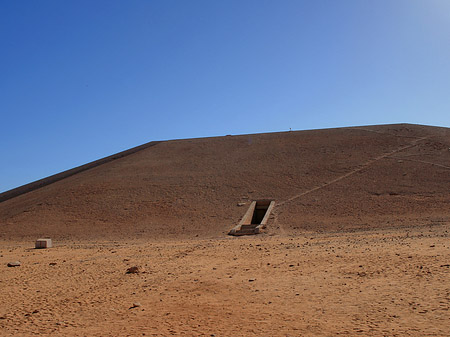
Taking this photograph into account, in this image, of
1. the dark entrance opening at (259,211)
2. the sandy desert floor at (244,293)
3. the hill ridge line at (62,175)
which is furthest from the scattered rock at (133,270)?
the hill ridge line at (62,175)

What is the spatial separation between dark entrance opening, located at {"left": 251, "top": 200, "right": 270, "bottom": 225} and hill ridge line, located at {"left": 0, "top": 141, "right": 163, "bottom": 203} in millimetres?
15349

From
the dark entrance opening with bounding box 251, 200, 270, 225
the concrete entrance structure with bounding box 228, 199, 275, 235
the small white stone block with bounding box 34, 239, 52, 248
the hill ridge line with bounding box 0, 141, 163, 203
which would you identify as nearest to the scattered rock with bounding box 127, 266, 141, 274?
the small white stone block with bounding box 34, 239, 52, 248

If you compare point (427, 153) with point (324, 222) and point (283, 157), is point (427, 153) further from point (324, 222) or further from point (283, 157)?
point (324, 222)

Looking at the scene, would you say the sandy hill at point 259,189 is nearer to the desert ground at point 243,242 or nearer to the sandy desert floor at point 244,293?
the desert ground at point 243,242

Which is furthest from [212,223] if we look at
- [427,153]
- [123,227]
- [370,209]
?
[427,153]

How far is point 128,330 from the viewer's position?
217 inches

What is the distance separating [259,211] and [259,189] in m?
1.85

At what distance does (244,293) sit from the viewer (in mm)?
6859

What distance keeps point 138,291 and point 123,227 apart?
1102cm

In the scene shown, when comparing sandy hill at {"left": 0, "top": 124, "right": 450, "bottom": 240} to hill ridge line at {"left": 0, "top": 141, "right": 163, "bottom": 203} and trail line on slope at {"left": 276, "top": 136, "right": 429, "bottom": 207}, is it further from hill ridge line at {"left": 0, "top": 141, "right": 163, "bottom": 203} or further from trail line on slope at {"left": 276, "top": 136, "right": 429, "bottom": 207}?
hill ridge line at {"left": 0, "top": 141, "right": 163, "bottom": 203}

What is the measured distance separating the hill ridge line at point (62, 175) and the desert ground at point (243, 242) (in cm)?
164

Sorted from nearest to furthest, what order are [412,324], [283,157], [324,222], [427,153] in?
[412,324], [324,222], [427,153], [283,157]

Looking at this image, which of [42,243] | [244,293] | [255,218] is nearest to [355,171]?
[255,218]

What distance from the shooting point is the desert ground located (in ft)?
19.0
